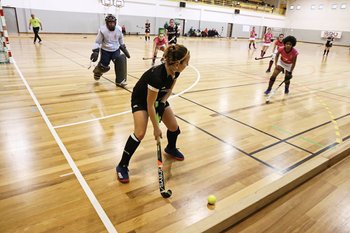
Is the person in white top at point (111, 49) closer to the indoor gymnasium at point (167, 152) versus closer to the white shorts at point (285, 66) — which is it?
the indoor gymnasium at point (167, 152)

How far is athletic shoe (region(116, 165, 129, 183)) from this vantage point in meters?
2.54

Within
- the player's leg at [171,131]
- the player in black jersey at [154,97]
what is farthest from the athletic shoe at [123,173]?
the player's leg at [171,131]

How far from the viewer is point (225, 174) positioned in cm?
280

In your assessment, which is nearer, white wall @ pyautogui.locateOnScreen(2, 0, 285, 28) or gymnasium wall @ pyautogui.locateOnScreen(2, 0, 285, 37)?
gymnasium wall @ pyautogui.locateOnScreen(2, 0, 285, 37)

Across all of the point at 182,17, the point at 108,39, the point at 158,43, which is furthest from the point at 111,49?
the point at 182,17

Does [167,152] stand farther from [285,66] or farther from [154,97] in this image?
[285,66]

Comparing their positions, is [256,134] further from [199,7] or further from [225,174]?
Answer: [199,7]

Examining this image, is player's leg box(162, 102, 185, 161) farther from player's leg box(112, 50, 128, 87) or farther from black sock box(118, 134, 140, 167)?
player's leg box(112, 50, 128, 87)

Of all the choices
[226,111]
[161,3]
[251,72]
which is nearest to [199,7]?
[161,3]

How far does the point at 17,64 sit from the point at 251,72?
7.60m

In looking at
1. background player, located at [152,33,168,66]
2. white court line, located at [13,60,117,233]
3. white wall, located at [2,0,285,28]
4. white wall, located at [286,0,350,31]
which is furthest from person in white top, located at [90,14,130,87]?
white wall, located at [286,0,350,31]

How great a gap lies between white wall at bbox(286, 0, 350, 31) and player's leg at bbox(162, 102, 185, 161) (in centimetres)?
3389

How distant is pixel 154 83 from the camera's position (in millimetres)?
2172

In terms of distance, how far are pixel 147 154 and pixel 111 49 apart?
3.69 meters
